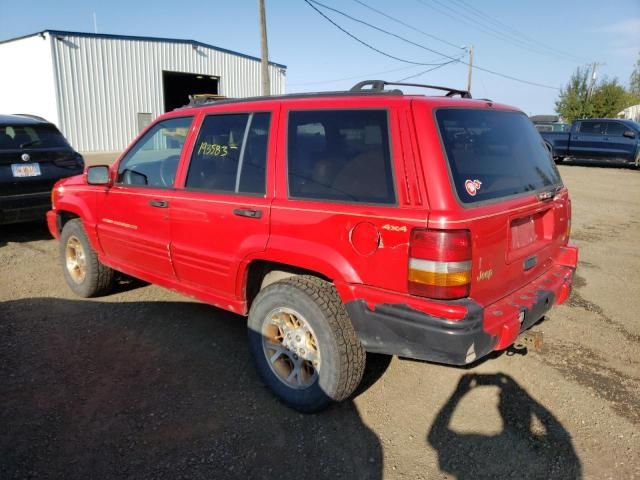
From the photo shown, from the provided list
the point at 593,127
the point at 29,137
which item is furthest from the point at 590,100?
the point at 29,137

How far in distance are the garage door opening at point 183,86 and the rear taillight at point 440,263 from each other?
22.7m

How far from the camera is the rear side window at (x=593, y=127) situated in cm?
1731

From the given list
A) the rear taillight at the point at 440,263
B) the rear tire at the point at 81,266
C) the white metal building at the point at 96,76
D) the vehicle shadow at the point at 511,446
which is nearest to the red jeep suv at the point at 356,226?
the rear taillight at the point at 440,263

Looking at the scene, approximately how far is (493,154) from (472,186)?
45 cm

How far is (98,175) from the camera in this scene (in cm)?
403

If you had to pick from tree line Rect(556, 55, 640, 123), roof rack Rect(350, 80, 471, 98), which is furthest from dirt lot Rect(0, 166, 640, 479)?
tree line Rect(556, 55, 640, 123)

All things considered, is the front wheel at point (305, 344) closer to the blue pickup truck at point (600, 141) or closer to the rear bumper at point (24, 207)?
the rear bumper at point (24, 207)

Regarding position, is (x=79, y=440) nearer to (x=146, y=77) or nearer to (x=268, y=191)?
(x=268, y=191)

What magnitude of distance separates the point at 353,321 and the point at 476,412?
1.02 meters

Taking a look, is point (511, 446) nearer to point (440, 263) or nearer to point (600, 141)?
point (440, 263)

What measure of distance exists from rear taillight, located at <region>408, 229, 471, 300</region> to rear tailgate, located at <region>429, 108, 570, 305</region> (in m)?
0.05

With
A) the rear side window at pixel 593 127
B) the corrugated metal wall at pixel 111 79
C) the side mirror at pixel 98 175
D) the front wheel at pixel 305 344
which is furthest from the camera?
the corrugated metal wall at pixel 111 79

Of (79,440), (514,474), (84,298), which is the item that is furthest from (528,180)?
(84,298)

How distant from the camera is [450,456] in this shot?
259cm
